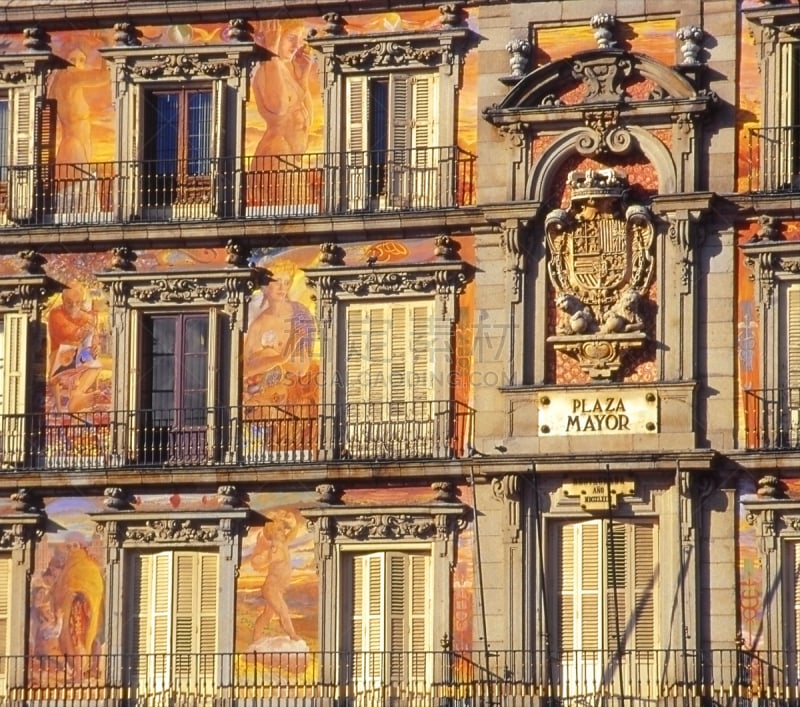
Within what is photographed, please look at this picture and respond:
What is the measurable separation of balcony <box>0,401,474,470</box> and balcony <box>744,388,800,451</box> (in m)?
4.14

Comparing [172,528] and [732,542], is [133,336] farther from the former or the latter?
[732,542]

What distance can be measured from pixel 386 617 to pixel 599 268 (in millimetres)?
5996

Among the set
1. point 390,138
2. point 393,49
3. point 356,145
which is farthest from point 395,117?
point 393,49

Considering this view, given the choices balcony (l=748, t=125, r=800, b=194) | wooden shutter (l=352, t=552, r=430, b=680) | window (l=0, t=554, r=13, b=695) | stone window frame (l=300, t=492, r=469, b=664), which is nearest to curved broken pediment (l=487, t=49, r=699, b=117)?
balcony (l=748, t=125, r=800, b=194)

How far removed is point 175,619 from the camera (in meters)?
46.0

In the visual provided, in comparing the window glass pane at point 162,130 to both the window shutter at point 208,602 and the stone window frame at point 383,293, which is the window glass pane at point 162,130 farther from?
the window shutter at point 208,602

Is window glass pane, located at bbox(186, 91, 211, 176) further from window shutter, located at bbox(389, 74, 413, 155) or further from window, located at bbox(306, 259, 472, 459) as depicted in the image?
window shutter, located at bbox(389, 74, 413, 155)

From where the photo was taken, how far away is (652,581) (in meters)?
44.2

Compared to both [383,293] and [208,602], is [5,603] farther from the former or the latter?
[383,293]

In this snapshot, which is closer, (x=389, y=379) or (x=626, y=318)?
(x=626, y=318)

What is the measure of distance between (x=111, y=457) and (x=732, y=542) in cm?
944

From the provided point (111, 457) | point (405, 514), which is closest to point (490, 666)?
point (405, 514)

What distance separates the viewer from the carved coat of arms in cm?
4462

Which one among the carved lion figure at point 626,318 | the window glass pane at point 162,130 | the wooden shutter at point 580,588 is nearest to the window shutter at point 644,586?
the wooden shutter at point 580,588
